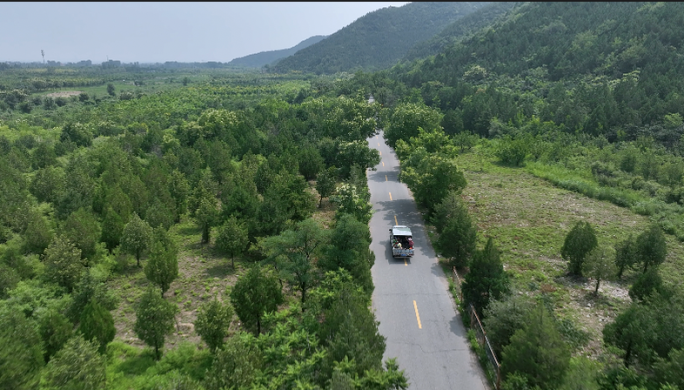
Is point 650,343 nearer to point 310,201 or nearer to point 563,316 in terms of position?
point 563,316

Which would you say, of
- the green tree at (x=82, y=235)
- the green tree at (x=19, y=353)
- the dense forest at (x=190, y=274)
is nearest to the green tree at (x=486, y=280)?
the dense forest at (x=190, y=274)

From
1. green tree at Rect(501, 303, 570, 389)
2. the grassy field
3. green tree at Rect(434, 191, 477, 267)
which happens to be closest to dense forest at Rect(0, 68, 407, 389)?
green tree at Rect(501, 303, 570, 389)

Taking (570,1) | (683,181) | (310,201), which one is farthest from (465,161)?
(570,1)

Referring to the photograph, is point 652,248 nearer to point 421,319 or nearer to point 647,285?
point 647,285

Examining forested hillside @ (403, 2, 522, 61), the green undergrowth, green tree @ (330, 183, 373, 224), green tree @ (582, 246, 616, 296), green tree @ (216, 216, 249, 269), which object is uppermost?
forested hillside @ (403, 2, 522, 61)

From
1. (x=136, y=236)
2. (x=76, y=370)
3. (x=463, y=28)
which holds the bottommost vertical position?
(x=136, y=236)

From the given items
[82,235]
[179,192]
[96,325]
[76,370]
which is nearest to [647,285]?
[76,370]

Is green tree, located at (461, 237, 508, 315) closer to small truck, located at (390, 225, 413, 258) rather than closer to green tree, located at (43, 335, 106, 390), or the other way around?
small truck, located at (390, 225, 413, 258)
